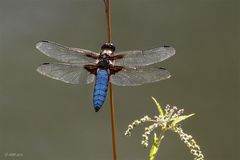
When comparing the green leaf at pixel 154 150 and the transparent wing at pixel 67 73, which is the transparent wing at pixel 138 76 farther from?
the green leaf at pixel 154 150

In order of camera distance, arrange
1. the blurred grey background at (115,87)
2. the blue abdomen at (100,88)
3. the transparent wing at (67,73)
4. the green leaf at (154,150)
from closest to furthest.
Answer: the green leaf at (154,150)
the blue abdomen at (100,88)
the transparent wing at (67,73)
the blurred grey background at (115,87)

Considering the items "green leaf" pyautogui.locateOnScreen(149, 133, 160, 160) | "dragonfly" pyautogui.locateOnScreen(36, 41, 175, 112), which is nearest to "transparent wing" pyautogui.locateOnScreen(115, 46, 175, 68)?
"dragonfly" pyautogui.locateOnScreen(36, 41, 175, 112)

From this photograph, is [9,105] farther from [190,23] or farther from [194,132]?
[190,23]

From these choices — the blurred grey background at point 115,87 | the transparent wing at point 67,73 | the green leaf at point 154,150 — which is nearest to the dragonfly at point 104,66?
the transparent wing at point 67,73

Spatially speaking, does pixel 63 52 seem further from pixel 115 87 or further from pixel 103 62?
pixel 115 87

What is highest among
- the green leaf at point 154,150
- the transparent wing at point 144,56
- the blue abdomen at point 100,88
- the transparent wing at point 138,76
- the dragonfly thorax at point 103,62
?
the transparent wing at point 144,56

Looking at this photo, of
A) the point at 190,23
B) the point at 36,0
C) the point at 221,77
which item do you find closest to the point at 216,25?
the point at 190,23
